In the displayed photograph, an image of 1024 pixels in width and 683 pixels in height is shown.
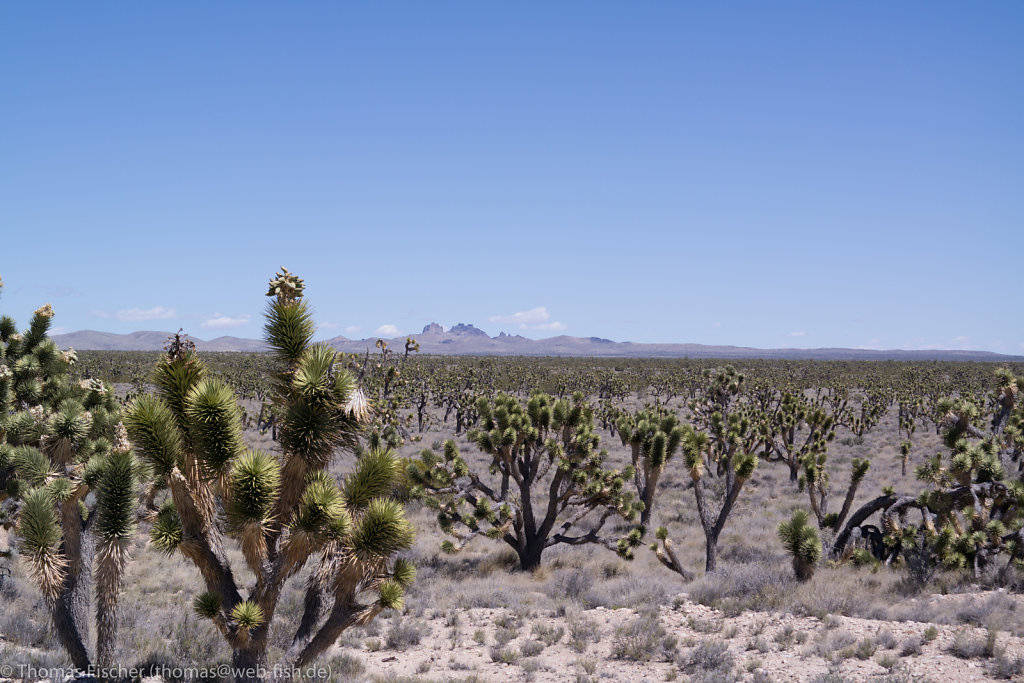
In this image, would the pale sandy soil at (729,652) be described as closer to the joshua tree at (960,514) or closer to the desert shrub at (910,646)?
the desert shrub at (910,646)

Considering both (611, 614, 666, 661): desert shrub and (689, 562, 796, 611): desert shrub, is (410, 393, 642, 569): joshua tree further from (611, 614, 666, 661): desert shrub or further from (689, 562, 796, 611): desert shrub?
(611, 614, 666, 661): desert shrub

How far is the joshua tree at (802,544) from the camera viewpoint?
11422 mm

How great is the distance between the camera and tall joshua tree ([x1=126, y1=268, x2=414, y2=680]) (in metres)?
5.68

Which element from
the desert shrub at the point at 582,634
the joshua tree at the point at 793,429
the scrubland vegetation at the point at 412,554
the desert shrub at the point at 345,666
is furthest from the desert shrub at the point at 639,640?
the joshua tree at the point at 793,429

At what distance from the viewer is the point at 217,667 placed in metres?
8.17

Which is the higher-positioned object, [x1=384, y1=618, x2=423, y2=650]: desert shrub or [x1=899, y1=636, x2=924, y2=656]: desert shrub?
[x1=899, y1=636, x2=924, y2=656]: desert shrub

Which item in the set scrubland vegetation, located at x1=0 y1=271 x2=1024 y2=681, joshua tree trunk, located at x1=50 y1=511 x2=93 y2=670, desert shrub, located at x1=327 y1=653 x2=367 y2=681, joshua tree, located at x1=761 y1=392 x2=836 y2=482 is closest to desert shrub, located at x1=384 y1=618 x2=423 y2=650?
scrubland vegetation, located at x1=0 y1=271 x2=1024 y2=681

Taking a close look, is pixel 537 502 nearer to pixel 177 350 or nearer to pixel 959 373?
pixel 177 350

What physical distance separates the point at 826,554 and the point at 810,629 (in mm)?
4691

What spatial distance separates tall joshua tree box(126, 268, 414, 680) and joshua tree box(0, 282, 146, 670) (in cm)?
86

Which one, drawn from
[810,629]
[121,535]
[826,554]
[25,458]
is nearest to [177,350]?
[121,535]

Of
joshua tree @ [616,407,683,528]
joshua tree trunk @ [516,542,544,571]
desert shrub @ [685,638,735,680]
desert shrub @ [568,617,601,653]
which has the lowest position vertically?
joshua tree trunk @ [516,542,544,571]

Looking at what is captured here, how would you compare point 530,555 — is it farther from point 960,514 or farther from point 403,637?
point 960,514

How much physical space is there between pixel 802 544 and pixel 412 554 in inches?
340
